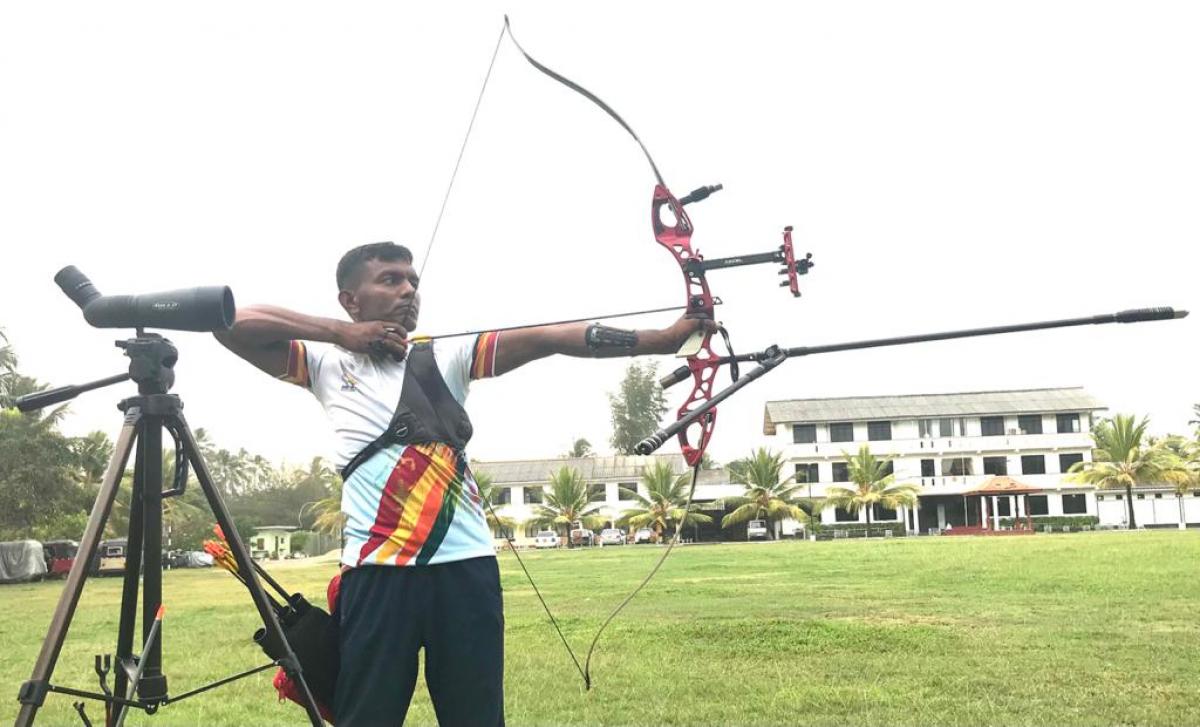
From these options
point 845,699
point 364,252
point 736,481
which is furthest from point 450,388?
point 736,481

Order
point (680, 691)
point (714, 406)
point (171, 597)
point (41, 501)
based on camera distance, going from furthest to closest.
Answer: point (41, 501) → point (171, 597) → point (680, 691) → point (714, 406)

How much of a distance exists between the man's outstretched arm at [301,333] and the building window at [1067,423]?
51.9 m

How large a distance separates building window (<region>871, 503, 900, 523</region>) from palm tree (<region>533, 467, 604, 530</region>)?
1332 cm

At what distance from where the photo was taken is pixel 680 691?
6207 mm

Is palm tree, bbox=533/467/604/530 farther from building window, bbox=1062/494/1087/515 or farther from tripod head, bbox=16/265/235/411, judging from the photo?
tripod head, bbox=16/265/235/411

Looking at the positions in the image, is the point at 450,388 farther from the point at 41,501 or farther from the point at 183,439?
the point at 41,501

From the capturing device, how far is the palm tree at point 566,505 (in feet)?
134

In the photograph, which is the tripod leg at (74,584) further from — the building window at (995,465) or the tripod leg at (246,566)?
the building window at (995,465)

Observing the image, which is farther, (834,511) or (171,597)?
(834,511)

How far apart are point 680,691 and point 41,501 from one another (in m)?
30.7

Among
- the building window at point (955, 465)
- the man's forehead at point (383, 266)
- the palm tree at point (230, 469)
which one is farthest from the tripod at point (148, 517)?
the palm tree at point (230, 469)

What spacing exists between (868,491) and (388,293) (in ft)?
152

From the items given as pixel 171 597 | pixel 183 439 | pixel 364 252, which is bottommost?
pixel 171 597

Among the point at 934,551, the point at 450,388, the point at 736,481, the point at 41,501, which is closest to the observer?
the point at 450,388
